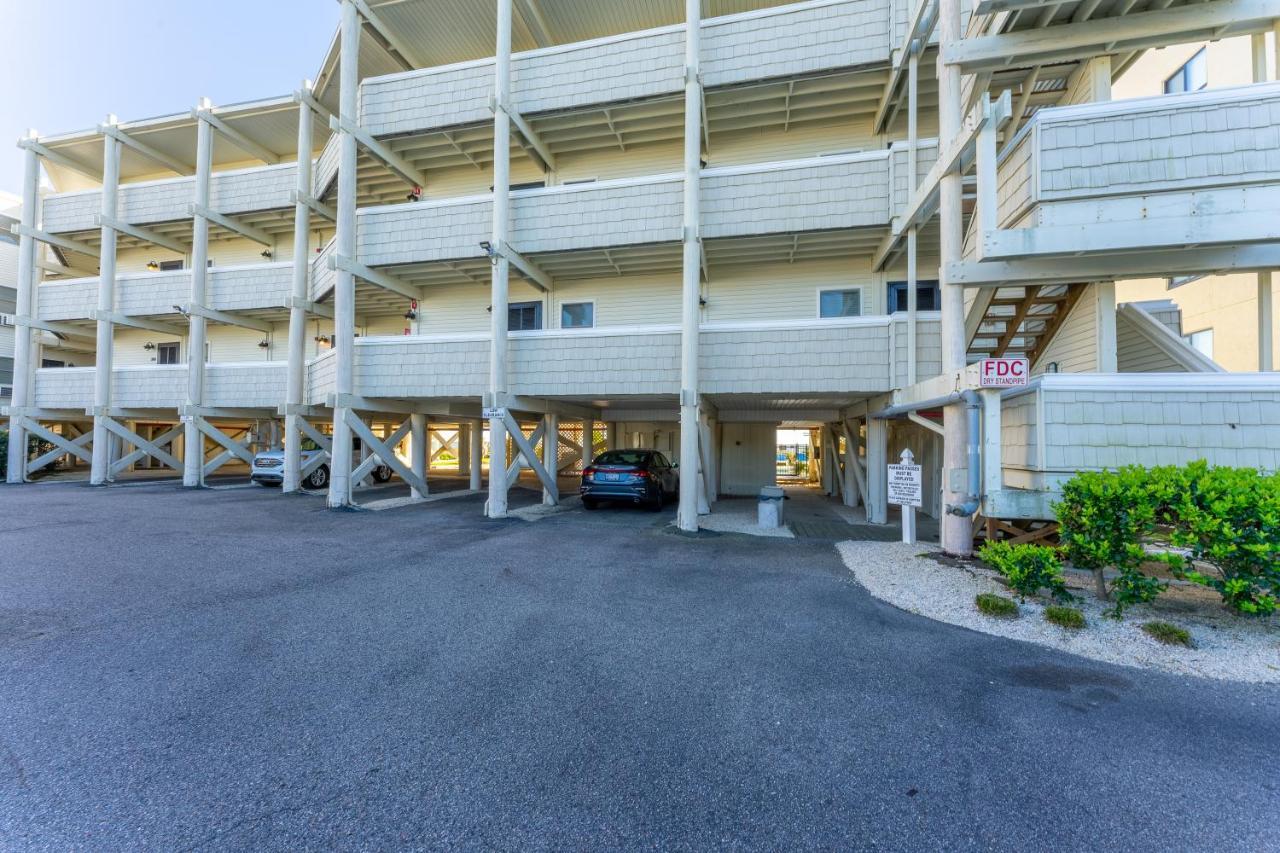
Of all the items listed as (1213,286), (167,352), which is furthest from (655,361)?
(167,352)

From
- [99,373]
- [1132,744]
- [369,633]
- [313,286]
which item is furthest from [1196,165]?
[99,373]

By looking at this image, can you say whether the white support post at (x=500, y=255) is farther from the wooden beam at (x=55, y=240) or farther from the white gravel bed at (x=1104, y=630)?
the wooden beam at (x=55, y=240)

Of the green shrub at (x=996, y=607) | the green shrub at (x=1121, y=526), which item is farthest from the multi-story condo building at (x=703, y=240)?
the green shrub at (x=996, y=607)

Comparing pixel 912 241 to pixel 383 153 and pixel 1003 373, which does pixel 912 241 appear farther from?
pixel 383 153

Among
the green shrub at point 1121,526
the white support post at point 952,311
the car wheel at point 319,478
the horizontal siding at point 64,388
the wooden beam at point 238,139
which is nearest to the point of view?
the green shrub at point 1121,526

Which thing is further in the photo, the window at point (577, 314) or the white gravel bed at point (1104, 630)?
the window at point (577, 314)

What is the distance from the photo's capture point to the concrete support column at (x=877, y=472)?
33.0ft

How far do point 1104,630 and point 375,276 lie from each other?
1371cm

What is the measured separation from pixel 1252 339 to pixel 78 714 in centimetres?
1760

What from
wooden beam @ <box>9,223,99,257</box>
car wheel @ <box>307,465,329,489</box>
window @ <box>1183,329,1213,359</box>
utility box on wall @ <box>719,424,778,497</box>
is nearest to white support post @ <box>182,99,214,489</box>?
car wheel @ <box>307,465,329,489</box>

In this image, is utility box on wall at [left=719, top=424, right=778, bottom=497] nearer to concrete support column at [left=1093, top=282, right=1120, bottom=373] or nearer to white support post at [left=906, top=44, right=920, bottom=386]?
white support post at [left=906, top=44, right=920, bottom=386]

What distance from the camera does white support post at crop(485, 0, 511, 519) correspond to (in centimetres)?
1019

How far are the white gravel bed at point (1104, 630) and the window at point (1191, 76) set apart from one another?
42.7 ft

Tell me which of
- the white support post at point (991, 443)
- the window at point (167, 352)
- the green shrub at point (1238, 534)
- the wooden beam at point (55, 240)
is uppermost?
the wooden beam at point (55, 240)
